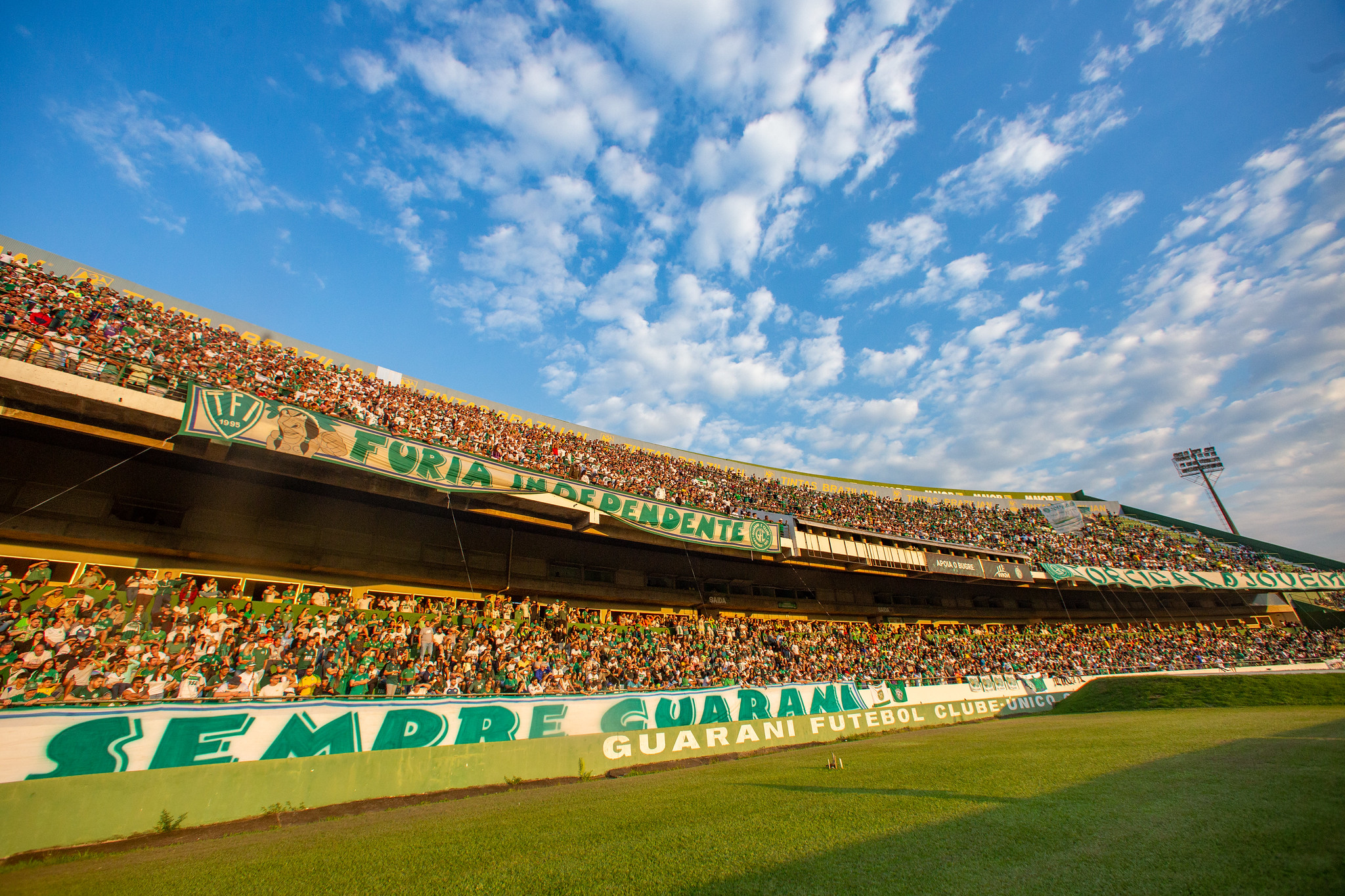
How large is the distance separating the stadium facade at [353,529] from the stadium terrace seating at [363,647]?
697 mm

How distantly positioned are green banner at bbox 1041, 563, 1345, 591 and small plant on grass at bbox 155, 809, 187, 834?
40.3 metres

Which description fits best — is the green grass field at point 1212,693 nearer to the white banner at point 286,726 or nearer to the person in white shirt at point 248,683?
the white banner at point 286,726

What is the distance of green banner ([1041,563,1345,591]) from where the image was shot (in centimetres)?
3378

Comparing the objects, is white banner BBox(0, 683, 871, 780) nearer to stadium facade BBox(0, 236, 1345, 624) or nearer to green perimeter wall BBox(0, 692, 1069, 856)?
green perimeter wall BBox(0, 692, 1069, 856)

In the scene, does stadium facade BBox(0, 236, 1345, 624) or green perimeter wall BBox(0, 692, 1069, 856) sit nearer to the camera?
green perimeter wall BBox(0, 692, 1069, 856)

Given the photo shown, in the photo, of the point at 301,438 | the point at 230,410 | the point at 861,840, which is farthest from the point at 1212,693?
the point at 230,410

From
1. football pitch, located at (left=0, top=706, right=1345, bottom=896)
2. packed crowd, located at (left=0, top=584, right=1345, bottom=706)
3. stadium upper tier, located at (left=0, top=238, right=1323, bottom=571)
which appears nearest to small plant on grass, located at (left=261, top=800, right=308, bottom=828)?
football pitch, located at (left=0, top=706, right=1345, bottom=896)

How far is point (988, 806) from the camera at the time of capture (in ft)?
20.0

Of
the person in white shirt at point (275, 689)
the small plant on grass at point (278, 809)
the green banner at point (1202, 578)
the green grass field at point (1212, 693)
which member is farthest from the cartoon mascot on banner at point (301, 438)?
the green banner at point (1202, 578)

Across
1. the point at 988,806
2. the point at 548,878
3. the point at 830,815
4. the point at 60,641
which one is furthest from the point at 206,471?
the point at 988,806

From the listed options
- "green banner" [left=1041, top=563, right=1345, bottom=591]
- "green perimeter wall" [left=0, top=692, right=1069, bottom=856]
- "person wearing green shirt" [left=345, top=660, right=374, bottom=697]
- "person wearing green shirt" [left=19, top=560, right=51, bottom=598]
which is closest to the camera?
"green perimeter wall" [left=0, top=692, right=1069, bottom=856]

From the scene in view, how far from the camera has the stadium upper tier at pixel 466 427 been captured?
13.4 metres

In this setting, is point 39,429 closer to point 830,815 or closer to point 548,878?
point 548,878

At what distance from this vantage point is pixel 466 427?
2355 centimetres
